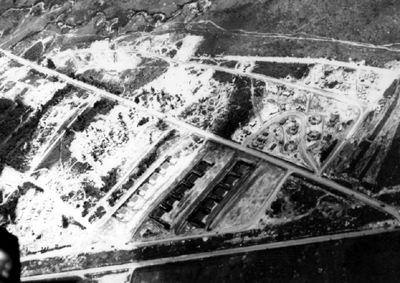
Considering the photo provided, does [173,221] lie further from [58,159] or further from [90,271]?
[58,159]

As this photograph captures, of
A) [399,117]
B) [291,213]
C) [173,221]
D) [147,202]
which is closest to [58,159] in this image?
[147,202]

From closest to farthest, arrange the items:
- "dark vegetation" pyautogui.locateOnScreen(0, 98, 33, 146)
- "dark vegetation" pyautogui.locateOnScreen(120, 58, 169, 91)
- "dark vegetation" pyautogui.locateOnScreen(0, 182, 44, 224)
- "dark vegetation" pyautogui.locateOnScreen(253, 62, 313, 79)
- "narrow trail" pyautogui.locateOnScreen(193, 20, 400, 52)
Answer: "dark vegetation" pyautogui.locateOnScreen(0, 182, 44, 224) → "narrow trail" pyautogui.locateOnScreen(193, 20, 400, 52) → "dark vegetation" pyautogui.locateOnScreen(253, 62, 313, 79) → "dark vegetation" pyautogui.locateOnScreen(120, 58, 169, 91) → "dark vegetation" pyautogui.locateOnScreen(0, 98, 33, 146)

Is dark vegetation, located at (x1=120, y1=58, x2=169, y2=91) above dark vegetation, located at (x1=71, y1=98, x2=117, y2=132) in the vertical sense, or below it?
above

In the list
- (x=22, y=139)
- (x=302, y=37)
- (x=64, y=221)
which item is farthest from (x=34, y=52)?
(x=302, y=37)

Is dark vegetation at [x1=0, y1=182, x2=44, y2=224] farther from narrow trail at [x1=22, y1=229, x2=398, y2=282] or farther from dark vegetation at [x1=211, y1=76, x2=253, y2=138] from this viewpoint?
dark vegetation at [x1=211, y1=76, x2=253, y2=138]

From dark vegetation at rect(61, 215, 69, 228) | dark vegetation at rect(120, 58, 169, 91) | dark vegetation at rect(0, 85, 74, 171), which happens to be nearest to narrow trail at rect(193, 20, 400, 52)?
dark vegetation at rect(120, 58, 169, 91)

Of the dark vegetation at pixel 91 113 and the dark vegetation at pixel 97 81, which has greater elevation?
the dark vegetation at pixel 97 81

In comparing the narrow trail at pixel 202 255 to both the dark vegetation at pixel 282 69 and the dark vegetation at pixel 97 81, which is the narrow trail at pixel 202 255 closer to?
the dark vegetation at pixel 282 69

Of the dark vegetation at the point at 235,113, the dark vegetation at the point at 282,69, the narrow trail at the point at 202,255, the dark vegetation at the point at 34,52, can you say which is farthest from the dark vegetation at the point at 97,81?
the narrow trail at the point at 202,255
